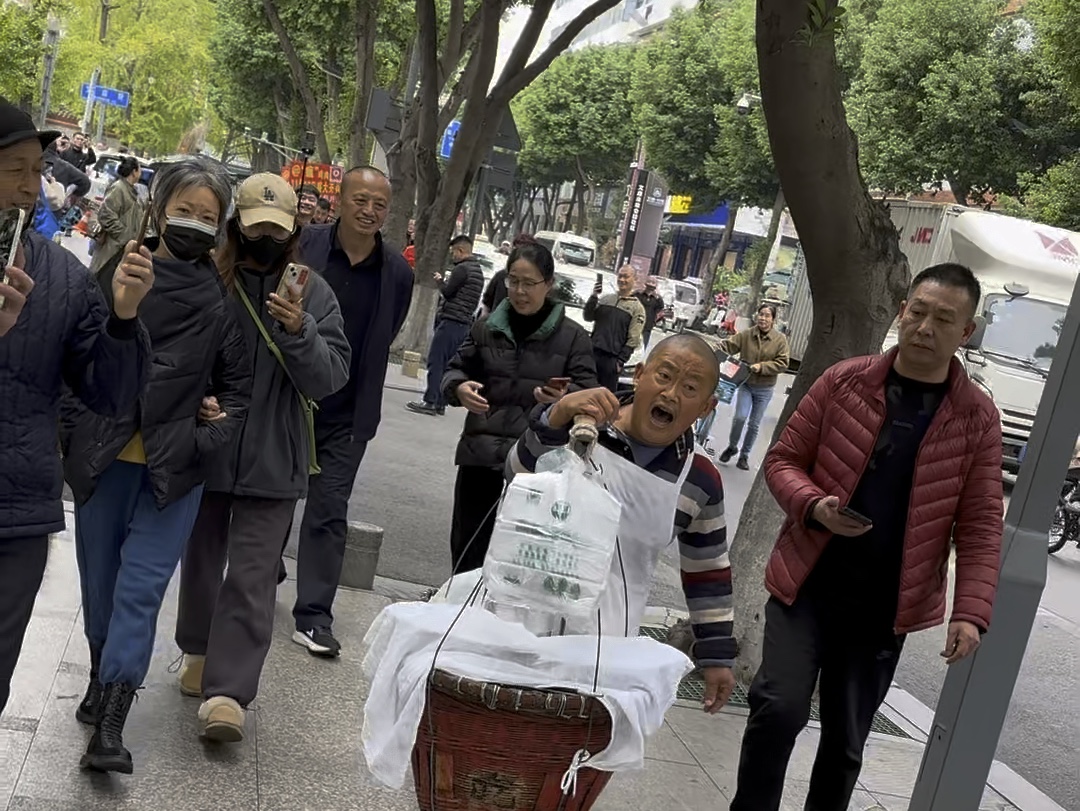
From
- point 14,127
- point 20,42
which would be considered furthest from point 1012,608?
point 20,42

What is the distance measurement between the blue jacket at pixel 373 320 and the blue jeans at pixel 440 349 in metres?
9.11

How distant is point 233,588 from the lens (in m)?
4.96

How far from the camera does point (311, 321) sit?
4840mm

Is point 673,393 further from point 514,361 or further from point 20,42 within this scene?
point 20,42

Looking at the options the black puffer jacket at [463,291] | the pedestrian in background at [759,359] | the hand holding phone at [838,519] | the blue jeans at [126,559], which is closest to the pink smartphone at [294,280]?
the blue jeans at [126,559]

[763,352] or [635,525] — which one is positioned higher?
[635,525]

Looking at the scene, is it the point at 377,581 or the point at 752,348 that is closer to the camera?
the point at 377,581

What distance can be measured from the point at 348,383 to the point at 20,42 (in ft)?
128

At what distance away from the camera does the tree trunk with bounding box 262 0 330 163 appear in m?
25.9

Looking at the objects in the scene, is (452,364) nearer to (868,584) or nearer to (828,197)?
(828,197)

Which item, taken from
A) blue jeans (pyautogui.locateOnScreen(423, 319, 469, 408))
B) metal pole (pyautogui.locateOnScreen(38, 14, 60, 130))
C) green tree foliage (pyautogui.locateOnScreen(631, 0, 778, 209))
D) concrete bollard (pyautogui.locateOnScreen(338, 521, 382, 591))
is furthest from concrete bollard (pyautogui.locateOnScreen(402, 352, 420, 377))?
green tree foliage (pyautogui.locateOnScreen(631, 0, 778, 209))

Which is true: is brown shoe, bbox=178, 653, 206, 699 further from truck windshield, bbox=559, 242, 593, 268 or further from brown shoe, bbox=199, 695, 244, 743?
truck windshield, bbox=559, 242, 593, 268

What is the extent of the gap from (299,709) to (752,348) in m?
11.6

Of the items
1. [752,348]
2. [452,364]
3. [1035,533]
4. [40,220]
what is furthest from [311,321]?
[752,348]
